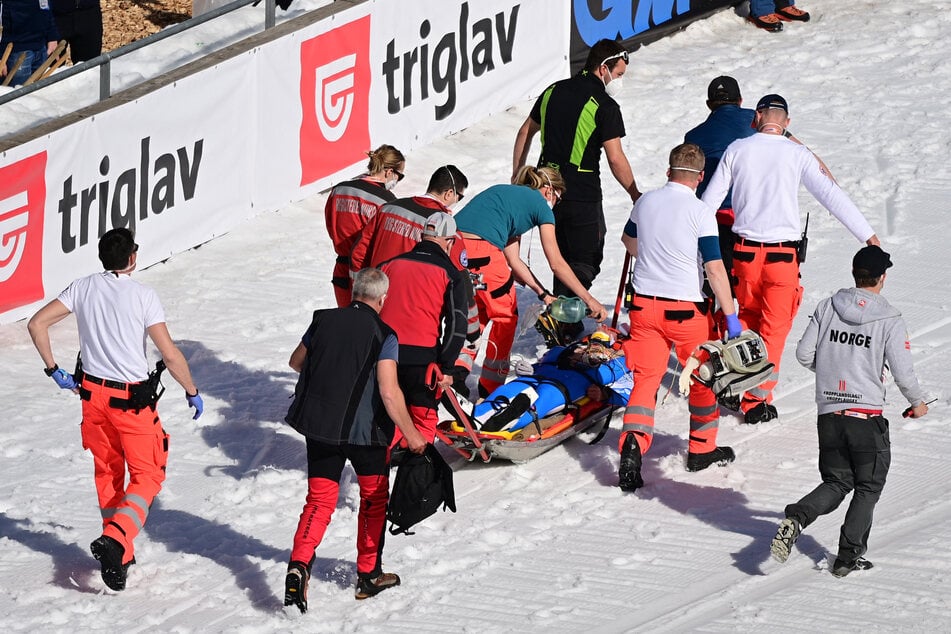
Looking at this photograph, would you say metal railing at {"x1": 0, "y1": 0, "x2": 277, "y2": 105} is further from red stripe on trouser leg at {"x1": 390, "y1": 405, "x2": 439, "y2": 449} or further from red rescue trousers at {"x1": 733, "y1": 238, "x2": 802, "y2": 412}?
red rescue trousers at {"x1": 733, "y1": 238, "x2": 802, "y2": 412}

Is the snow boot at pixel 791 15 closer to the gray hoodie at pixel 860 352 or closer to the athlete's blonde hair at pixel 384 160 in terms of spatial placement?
the athlete's blonde hair at pixel 384 160

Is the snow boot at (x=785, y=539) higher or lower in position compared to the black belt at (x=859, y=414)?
lower

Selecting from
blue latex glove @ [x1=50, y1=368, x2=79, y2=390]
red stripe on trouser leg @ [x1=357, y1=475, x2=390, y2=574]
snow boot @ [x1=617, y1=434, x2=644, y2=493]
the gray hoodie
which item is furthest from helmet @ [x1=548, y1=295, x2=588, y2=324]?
blue latex glove @ [x1=50, y1=368, x2=79, y2=390]

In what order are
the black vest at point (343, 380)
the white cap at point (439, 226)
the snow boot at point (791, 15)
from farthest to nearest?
the snow boot at point (791, 15) < the white cap at point (439, 226) < the black vest at point (343, 380)

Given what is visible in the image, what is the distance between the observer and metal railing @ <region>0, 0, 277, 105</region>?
12.4m

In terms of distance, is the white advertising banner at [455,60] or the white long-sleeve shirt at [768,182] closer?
the white long-sleeve shirt at [768,182]

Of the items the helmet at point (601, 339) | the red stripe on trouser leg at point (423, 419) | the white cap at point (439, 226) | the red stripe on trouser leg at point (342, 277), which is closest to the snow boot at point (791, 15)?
the helmet at point (601, 339)

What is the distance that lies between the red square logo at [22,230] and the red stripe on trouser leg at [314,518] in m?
5.10

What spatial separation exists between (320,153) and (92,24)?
114 inches

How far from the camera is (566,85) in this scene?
10945 millimetres

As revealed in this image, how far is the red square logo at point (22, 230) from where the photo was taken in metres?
11.9

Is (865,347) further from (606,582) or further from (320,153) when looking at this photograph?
(320,153)

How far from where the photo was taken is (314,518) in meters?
7.86

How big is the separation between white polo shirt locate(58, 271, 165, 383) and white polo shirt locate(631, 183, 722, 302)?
2989 mm
